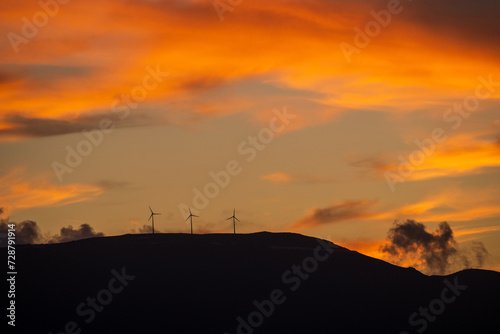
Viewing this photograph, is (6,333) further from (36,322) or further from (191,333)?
(191,333)

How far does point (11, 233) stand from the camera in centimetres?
12238

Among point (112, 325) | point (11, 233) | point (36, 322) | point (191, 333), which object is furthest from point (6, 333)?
point (11, 233)

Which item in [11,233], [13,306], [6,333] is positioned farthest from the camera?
[13,306]

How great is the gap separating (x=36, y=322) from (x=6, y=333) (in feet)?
33.6

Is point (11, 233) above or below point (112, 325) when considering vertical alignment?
above

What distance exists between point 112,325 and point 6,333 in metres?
28.3

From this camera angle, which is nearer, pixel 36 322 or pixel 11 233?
pixel 11 233

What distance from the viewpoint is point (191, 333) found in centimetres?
19938

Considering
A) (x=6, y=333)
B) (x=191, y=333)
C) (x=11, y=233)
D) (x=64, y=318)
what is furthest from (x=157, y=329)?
(x=11, y=233)

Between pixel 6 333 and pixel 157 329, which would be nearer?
pixel 6 333

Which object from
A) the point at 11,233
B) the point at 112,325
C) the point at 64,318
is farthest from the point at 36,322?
the point at 11,233

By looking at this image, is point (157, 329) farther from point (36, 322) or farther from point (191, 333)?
point (36, 322)

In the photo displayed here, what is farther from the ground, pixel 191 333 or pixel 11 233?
pixel 11 233

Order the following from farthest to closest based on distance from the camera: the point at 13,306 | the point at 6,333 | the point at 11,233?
the point at 13,306 → the point at 6,333 → the point at 11,233
